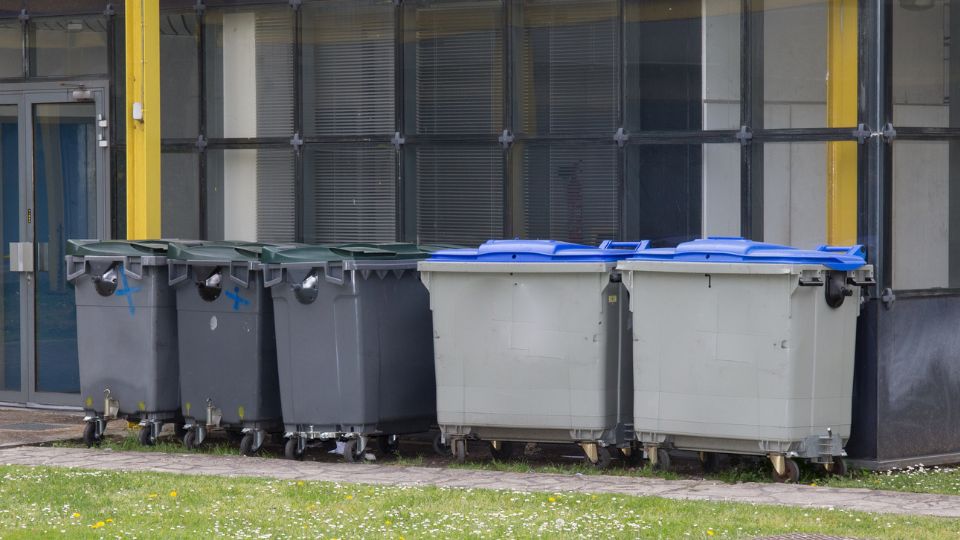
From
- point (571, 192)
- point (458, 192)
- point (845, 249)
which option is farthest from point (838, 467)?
point (458, 192)

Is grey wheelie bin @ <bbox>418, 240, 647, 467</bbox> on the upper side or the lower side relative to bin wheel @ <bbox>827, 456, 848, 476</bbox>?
upper

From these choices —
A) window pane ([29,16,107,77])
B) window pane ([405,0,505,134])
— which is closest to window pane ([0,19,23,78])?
window pane ([29,16,107,77])

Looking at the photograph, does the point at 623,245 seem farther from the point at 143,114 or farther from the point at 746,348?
the point at 143,114

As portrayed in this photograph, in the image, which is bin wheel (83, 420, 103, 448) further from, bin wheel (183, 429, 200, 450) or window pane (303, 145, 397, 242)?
window pane (303, 145, 397, 242)

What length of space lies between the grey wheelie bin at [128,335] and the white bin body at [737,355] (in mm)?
3121

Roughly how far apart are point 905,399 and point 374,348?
3.19 metres

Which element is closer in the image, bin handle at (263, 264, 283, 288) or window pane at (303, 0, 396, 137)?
bin handle at (263, 264, 283, 288)

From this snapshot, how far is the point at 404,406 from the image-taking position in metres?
10.2

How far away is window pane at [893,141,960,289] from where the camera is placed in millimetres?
9992

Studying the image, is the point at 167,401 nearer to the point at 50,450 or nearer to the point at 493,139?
the point at 50,450

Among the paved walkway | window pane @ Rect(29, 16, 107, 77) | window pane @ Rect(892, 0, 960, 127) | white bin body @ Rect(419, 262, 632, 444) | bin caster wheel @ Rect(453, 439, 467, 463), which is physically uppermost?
window pane @ Rect(29, 16, 107, 77)

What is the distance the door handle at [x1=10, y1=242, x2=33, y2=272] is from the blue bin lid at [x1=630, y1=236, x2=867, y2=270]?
5.69 meters

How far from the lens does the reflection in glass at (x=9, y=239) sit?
43.3ft

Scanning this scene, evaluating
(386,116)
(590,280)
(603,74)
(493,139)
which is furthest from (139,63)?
(590,280)
